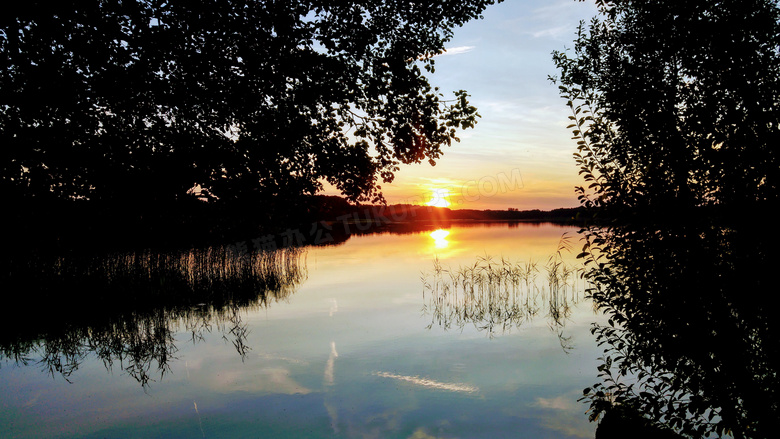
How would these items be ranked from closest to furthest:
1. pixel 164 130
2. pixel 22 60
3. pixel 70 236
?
pixel 22 60 < pixel 164 130 < pixel 70 236

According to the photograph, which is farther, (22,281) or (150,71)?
(22,281)

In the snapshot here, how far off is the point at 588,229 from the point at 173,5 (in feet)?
23.5

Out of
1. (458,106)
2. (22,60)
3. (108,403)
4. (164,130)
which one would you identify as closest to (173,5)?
(164,130)

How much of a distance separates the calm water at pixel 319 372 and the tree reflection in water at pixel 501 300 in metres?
0.09

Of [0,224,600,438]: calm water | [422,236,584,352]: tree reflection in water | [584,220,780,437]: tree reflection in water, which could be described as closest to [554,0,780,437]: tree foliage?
[584,220,780,437]: tree reflection in water

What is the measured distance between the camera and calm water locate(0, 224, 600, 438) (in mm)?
6703

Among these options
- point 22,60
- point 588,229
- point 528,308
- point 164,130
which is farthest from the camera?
point 528,308

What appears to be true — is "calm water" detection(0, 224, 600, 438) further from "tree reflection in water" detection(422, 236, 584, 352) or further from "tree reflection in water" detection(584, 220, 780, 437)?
"tree reflection in water" detection(584, 220, 780, 437)

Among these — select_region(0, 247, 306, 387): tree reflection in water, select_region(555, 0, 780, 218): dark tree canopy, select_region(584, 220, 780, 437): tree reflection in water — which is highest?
select_region(555, 0, 780, 218): dark tree canopy

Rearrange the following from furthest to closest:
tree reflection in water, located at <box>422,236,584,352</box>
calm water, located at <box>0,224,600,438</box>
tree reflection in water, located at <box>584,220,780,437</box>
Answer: tree reflection in water, located at <box>422,236,584,352</box> → calm water, located at <box>0,224,600,438</box> → tree reflection in water, located at <box>584,220,780,437</box>

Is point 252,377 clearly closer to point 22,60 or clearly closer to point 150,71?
point 150,71

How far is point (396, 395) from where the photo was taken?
7.60m

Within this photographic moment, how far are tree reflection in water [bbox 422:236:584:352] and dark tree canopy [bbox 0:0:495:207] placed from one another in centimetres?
590

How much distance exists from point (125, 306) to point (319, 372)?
25.0ft
